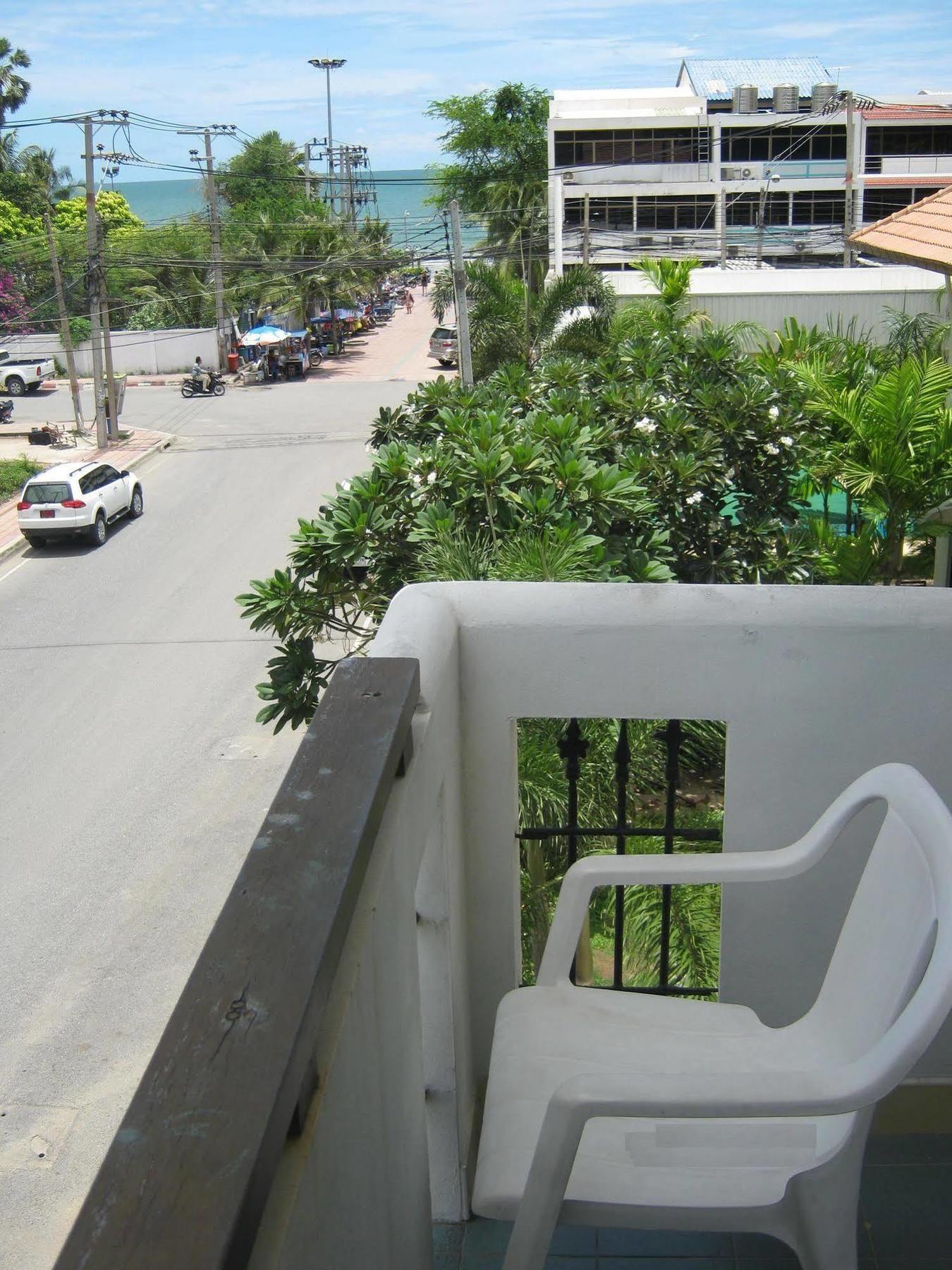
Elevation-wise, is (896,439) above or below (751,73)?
below

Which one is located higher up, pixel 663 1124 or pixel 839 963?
pixel 839 963

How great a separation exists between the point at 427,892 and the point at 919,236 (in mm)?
9625

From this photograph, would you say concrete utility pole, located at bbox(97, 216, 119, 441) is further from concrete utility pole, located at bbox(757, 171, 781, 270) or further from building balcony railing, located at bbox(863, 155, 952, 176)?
building balcony railing, located at bbox(863, 155, 952, 176)

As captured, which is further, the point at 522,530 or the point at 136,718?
the point at 136,718

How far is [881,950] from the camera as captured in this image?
2.03 meters

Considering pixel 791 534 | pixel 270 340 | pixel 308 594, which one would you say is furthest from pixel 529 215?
pixel 308 594

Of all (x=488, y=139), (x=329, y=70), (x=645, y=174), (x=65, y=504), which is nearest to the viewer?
(x=65, y=504)

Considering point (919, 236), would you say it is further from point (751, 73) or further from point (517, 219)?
point (751, 73)

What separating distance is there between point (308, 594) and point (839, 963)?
3.86 metres

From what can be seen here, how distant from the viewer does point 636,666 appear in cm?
268

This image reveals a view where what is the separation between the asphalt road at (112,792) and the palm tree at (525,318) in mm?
5021

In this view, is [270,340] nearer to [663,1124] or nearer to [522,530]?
[522,530]

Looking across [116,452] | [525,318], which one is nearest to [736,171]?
[116,452]

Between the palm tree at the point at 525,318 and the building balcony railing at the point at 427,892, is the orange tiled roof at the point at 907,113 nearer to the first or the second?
the palm tree at the point at 525,318
